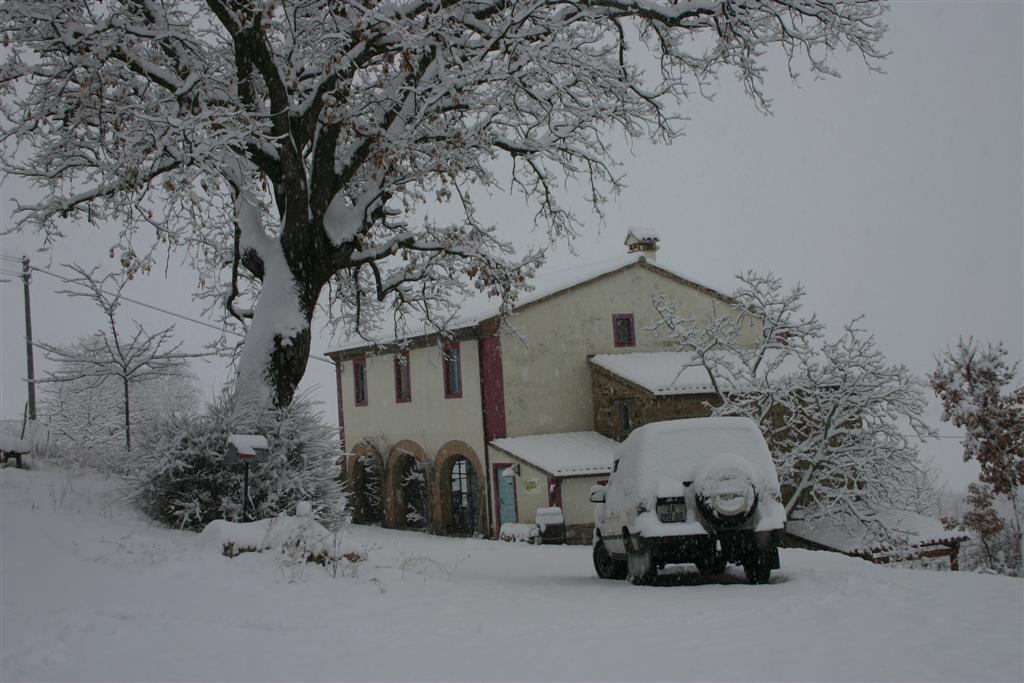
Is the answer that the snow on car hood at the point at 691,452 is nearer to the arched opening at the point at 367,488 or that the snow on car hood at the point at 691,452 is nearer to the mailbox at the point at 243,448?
the mailbox at the point at 243,448

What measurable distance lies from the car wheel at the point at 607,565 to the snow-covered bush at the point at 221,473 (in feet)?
11.5

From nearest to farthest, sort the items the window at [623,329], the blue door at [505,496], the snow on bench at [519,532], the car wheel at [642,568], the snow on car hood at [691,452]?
the car wheel at [642,568], the snow on car hood at [691,452], the snow on bench at [519,532], the blue door at [505,496], the window at [623,329]

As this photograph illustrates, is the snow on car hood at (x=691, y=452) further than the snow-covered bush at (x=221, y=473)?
No

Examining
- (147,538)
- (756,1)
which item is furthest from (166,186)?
(756,1)

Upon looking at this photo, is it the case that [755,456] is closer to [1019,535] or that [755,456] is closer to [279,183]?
[279,183]

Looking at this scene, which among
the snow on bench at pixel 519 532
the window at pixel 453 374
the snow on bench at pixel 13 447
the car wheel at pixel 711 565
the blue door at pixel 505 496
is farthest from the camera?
the window at pixel 453 374

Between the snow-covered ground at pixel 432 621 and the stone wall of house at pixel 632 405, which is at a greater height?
the stone wall of house at pixel 632 405

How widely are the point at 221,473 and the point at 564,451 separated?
17.2 metres

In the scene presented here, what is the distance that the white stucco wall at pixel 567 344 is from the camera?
93.4 ft

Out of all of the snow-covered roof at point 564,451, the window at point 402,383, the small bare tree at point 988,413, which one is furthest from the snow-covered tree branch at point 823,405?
the window at point 402,383

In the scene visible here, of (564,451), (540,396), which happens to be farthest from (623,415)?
(540,396)

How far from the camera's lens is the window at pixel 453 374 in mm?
29797

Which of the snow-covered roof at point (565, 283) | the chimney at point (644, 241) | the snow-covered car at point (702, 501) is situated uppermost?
the chimney at point (644, 241)

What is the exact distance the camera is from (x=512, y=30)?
11500mm
